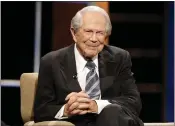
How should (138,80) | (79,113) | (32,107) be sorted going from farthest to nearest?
1. (138,80)
2. (32,107)
3. (79,113)

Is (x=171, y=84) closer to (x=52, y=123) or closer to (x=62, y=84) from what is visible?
(x=62, y=84)

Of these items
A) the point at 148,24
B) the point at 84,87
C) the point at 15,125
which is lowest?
the point at 15,125

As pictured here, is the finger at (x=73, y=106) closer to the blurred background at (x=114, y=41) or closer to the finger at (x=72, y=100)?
the finger at (x=72, y=100)

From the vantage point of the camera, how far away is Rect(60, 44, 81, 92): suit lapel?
2.20 m

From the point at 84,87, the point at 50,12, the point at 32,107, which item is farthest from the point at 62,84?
the point at 50,12

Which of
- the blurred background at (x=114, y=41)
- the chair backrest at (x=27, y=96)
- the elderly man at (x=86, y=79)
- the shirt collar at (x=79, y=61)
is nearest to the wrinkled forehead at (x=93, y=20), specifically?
the elderly man at (x=86, y=79)

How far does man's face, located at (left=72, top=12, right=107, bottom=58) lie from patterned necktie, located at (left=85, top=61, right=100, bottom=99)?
0.10 m

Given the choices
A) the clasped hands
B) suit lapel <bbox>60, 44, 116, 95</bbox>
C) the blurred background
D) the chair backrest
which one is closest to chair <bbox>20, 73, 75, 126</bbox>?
the chair backrest

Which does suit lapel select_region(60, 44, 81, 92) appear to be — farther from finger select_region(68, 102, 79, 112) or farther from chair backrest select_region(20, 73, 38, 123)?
chair backrest select_region(20, 73, 38, 123)

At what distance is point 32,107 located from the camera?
243 cm

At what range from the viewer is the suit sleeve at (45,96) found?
216 cm

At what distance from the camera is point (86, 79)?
2.25 m

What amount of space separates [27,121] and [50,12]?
145cm

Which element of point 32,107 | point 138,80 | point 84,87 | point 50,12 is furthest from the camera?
point 138,80
